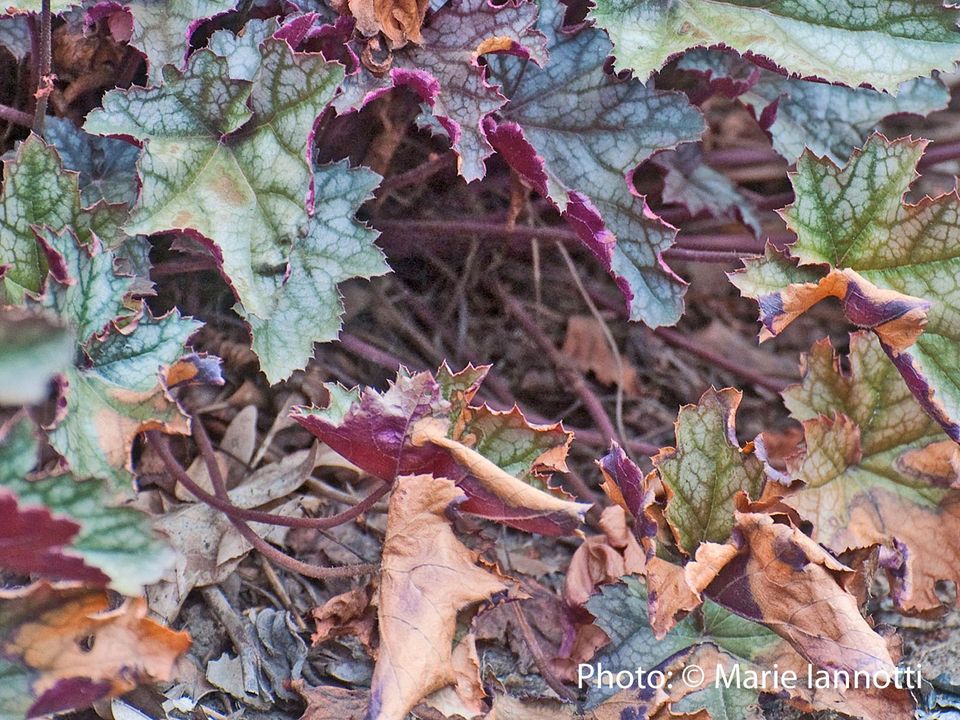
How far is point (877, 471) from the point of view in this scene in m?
1.52

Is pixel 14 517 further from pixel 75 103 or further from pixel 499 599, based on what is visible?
pixel 75 103

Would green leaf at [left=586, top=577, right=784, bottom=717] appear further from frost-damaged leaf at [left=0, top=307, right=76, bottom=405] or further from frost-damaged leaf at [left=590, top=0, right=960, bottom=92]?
frost-damaged leaf at [left=0, top=307, right=76, bottom=405]

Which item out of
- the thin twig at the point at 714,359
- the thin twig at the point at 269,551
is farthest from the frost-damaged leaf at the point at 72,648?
the thin twig at the point at 714,359

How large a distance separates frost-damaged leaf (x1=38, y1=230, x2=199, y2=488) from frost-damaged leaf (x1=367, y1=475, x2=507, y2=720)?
0.29 meters

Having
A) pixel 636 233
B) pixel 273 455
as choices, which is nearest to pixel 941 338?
pixel 636 233

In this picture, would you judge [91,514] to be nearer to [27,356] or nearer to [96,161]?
[27,356]

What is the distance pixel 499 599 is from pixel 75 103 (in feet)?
3.44

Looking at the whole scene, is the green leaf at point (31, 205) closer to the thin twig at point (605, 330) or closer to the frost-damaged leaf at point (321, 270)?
the frost-damaged leaf at point (321, 270)

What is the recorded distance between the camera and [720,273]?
87.4 inches

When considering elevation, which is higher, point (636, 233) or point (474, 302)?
point (636, 233)

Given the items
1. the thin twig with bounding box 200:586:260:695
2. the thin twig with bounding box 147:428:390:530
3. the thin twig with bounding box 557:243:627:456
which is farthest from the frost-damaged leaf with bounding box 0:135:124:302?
the thin twig with bounding box 557:243:627:456

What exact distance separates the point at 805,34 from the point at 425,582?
1.01 metres

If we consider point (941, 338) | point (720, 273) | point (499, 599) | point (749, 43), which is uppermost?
point (749, 43)

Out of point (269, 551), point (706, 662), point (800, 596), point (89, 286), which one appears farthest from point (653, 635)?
point (89, 286)
